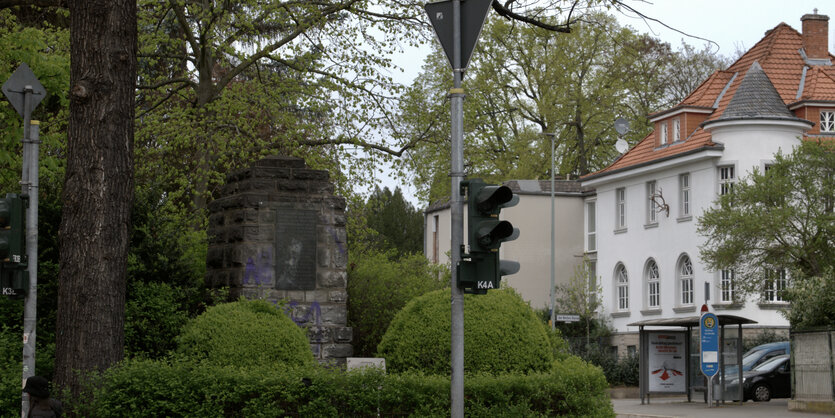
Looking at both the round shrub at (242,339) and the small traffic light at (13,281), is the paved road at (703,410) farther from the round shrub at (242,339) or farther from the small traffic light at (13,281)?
the small traffic light at (13,281)

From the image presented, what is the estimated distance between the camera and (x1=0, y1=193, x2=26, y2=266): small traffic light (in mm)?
13484

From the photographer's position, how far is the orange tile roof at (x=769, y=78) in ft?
167

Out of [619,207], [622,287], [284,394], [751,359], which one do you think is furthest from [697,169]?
[284,394]

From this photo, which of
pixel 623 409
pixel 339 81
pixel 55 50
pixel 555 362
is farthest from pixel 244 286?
pixel 623 409

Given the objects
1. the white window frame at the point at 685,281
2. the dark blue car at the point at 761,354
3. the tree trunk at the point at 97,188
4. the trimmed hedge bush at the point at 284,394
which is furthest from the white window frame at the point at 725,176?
the tree trunk at the point at 97,188

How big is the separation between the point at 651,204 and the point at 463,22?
44.8 metres

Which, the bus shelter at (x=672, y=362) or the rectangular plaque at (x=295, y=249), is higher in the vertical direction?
the rectangular plaque at (x=295, y=249)

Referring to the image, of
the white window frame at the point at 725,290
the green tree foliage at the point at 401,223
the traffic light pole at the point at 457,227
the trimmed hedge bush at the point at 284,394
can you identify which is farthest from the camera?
the green tree foliage at the point at 401,223

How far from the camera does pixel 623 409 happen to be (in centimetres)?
3406

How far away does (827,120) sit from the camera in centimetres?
4997

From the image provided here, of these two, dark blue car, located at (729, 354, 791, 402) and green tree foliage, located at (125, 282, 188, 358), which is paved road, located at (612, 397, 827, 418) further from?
green tree foliage, located at (125, 282, 188, 358)

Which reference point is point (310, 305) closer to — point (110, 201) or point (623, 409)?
point (110, 201)

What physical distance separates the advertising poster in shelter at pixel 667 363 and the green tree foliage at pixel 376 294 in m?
17.5

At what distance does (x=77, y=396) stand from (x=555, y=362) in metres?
5.62
